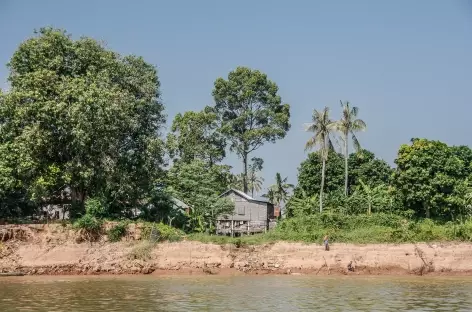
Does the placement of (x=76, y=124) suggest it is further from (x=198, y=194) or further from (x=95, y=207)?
(x=198, y=194)

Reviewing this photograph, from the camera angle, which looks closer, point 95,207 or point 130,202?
point 95,207

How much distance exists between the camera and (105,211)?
133 ft

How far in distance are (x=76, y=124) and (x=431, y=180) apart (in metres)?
29.6

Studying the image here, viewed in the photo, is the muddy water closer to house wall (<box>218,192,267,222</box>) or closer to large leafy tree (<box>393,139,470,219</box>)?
large leafy tree (<box>393,139,470,219</box>)

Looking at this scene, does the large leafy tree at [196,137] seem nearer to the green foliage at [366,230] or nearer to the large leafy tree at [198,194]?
the large leafy tree at [198,194]

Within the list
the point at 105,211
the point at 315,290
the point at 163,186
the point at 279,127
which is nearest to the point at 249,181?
the point at 279,127

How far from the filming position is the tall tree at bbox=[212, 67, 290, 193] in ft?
219

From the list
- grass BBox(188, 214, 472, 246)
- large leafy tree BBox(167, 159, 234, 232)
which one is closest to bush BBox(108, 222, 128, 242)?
grass BBox(188, 214, 472, 246)

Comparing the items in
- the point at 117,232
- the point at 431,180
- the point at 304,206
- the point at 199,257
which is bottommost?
the point at 199,257

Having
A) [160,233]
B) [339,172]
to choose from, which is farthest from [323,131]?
[160,233]

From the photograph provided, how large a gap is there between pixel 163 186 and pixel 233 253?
15.0 m

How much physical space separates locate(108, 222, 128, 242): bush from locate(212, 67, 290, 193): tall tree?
94.0 feet

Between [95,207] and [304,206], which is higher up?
[304,206]

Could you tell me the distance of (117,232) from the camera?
39531mm
